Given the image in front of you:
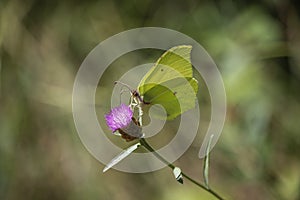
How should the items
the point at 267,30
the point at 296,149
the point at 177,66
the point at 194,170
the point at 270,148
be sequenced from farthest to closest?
the point at 194,170 < the point at 267,30 < the point at 296,149 < the point at 270,148 < the point at 177,66

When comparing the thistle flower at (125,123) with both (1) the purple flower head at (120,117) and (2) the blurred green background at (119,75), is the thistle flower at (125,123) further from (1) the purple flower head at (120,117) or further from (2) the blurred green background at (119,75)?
(2) the blurred green background at (119,75)

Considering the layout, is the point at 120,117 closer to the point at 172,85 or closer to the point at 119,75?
the point at 172,85

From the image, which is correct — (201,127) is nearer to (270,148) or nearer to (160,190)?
(160,190)

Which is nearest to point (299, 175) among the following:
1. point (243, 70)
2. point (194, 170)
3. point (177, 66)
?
point (243, 70)

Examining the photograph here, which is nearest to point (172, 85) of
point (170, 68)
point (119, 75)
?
point (170, 68)

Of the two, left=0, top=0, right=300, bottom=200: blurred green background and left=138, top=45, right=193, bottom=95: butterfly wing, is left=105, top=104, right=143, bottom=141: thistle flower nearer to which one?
left=138, top=45, right=193, bottom=95: butterfly wing
